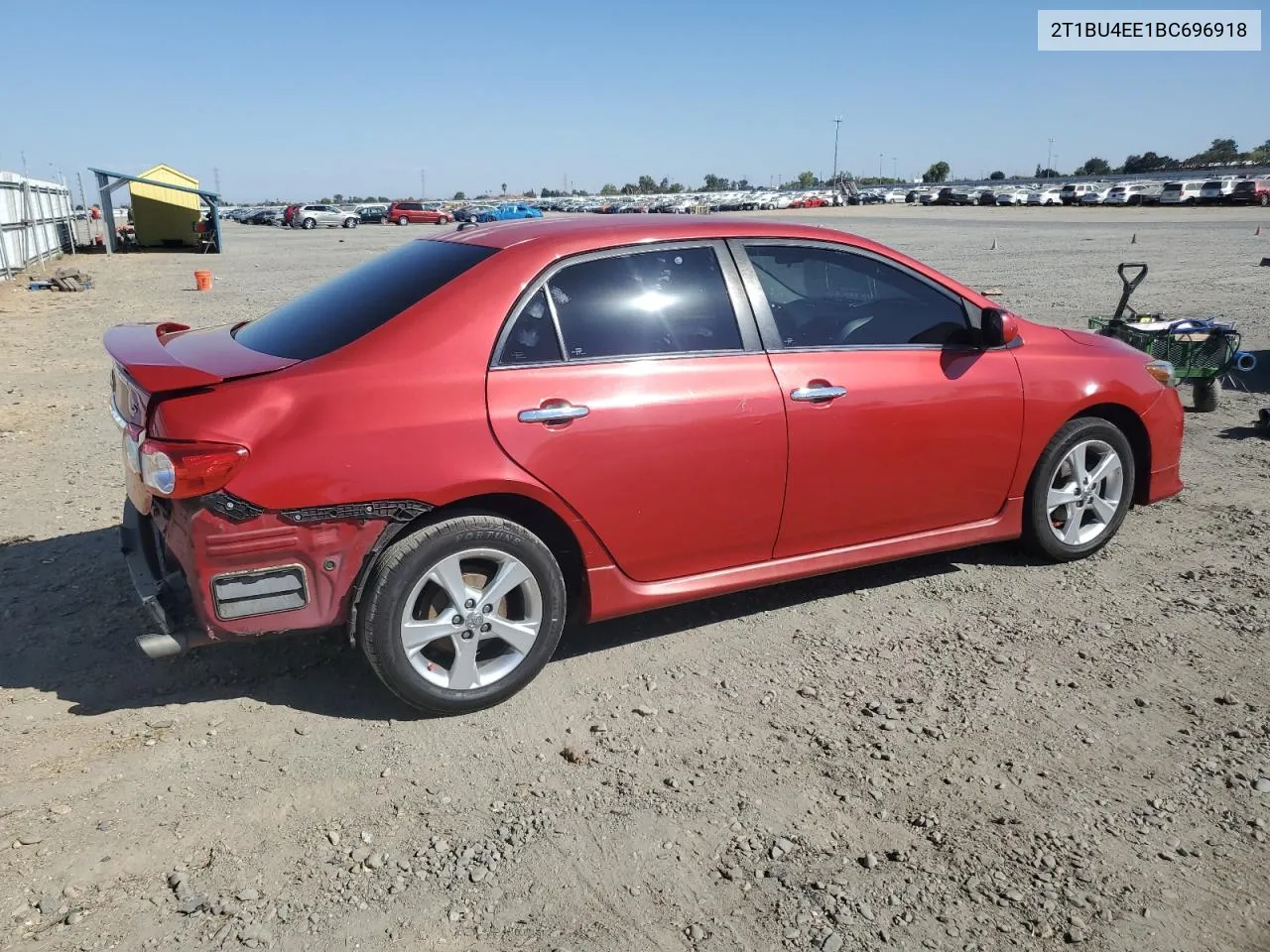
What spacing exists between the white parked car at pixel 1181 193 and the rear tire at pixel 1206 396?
61705 mm

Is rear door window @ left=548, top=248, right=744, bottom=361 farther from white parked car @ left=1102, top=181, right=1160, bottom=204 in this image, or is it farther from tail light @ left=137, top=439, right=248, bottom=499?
white parked car @ left=1102, top=181, right=1160, bottom=204

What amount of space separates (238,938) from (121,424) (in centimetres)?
199

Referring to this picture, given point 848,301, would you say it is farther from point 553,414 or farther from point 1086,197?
point 1086,197

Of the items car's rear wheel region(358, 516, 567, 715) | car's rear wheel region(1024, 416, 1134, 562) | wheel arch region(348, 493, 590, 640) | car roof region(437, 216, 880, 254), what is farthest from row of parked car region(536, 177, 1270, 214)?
car's rear wheel region(358, 516, 567, 715)

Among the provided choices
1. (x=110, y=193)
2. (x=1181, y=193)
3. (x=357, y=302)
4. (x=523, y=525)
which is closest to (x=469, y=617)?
(x=523, y=525)

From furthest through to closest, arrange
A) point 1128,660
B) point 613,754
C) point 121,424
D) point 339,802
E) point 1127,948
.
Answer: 1. point 1128,660
2. point 121,424
3. point 613,754
4. point 339,802
5. point 1127,948

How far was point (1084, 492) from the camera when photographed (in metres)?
4.78

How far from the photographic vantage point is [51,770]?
3.18 m

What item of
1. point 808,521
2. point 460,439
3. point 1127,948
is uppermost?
point 460,439

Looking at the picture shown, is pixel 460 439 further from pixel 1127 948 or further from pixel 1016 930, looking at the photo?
pixel 1127 948

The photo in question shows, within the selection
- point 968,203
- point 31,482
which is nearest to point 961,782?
point 31,482

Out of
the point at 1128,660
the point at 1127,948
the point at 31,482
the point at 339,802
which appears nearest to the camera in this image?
the point at 1127,948

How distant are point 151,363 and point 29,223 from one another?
27806mm

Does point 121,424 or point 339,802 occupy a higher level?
point 121,424
